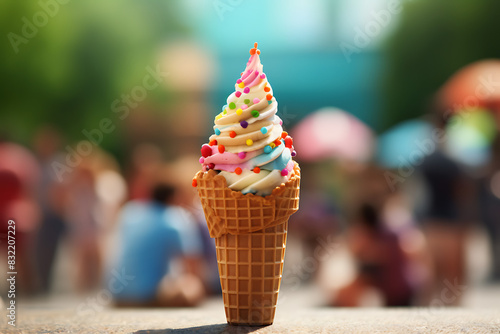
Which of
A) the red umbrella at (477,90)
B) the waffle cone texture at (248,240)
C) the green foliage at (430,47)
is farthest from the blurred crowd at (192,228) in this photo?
the green foliage at (430,47)

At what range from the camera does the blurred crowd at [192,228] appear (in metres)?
6.27

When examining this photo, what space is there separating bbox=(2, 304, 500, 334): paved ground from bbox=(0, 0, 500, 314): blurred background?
116cm

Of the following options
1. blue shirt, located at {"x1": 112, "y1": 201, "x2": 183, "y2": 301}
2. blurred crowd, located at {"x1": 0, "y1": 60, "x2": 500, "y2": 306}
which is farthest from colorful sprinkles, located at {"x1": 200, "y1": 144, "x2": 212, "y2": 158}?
blue shirt, located at {"x1": 112, "y1": 201, "x2": 183, "y2": 301}

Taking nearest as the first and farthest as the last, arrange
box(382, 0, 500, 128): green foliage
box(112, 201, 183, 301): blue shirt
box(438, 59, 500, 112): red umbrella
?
box(112, 201, 183, 301): blue shirt < box(438, 59, 500, 112): red umbrella < box(382, 0, 500, 128): green foliage

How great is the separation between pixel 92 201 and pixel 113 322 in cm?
494

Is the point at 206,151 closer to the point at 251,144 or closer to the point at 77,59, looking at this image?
the point at 251,144

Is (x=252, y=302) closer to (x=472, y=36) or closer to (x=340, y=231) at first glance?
(x=340, y=231)

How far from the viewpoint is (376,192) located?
21.2 ft

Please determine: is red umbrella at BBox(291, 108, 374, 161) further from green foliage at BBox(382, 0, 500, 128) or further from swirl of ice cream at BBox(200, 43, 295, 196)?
swirl of ice cream at BBox(200, 43, 295, 196)

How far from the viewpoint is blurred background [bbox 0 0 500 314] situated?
6.40 meters

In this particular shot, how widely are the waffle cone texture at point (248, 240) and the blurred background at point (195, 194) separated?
2.13m

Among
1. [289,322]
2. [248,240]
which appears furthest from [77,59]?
[248,240]

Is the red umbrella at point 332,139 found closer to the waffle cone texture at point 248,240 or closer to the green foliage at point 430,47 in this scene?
the green foliage at point 430,47

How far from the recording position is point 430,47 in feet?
70.7
